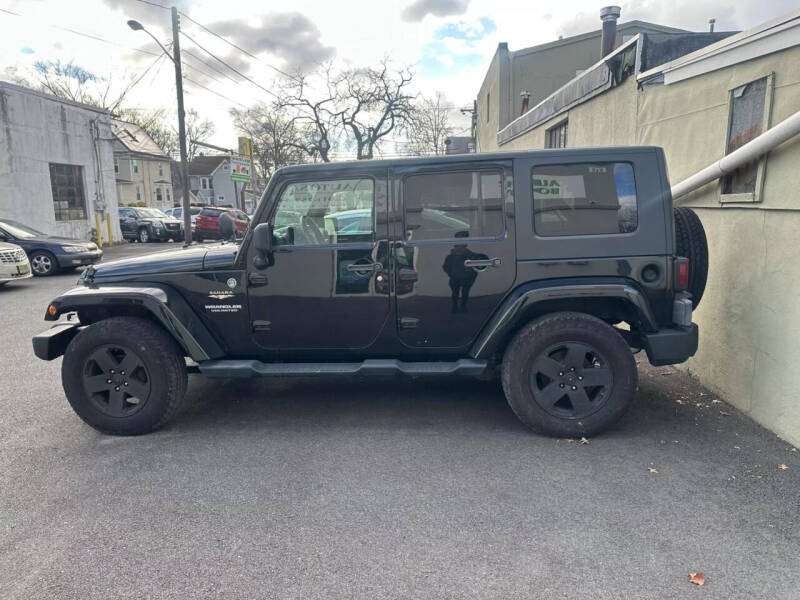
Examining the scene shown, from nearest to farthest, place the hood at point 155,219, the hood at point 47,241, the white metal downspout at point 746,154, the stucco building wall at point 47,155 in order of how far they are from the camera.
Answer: the white metal downspout at point 746,154 < the hood at point 47,241 < the stucco building wall at point 47,155 < the hood at point 155,219

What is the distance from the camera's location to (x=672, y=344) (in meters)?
3.73

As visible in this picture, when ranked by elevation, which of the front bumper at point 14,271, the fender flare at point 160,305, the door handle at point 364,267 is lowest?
the front bumper at point 14,271

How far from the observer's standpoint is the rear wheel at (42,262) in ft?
40.4

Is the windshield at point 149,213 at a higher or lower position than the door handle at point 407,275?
higher

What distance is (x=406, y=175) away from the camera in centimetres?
390

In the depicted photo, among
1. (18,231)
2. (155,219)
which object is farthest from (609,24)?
(155,219)

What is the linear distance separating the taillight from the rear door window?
381 mm

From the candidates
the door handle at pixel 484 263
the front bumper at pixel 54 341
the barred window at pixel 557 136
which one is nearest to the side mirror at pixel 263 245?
the door handle at pixel 484 263

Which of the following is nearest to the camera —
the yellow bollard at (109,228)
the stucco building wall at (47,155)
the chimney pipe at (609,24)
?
the chimney pipe at (609,24)

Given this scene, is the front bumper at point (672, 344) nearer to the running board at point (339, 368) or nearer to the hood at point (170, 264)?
the running board at point (339, 368)

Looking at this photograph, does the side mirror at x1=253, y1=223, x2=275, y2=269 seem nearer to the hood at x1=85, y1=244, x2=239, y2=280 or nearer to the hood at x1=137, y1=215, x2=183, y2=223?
the hood at x1=85, y1=244, x2=239, y2=280

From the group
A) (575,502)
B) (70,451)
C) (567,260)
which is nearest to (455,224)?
(567,260)

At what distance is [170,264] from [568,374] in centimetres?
304

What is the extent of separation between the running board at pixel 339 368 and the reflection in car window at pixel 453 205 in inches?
36.6
